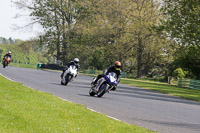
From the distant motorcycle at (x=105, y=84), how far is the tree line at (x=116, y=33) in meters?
25.6

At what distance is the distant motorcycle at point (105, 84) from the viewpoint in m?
18.9

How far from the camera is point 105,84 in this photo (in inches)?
756

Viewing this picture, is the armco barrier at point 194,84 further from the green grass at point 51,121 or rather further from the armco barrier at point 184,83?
the green grass at point 51,121

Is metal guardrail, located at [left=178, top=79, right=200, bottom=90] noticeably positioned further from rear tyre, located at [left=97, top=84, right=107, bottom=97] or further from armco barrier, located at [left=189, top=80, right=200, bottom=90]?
rear tyre, located at [left=97, top=84, right=107, bottom=97]

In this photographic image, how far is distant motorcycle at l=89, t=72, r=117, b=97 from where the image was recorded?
18.9 meters

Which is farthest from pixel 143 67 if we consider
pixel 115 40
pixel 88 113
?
pixel 88 113

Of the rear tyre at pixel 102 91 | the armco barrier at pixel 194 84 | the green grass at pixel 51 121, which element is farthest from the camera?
the armco barrier at pixel 194 84

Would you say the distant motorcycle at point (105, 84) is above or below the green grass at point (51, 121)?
above

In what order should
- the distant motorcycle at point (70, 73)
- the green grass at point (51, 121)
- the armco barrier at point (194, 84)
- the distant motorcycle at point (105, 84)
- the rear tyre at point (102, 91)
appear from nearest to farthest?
the green grass at point (51, 121) < the distant motorcycle at point (105, 84) < the rear tyre at point (102, 91) < the distant motorcycle at point (70, 73) < the armco barrier at point (194, 84)

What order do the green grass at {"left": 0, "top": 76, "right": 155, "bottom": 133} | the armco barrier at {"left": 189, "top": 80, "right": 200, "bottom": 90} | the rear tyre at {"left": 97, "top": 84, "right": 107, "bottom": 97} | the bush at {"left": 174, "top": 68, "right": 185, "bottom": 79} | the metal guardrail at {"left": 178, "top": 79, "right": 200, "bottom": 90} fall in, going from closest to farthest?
the green grass at {"left": 0, "top": 76, "right": 155, "bottom": 133}, the rear tyre at {"left": 97, "top": 84, "right": 107, "bottom": 97}, the armco barrier at {"left": 189, "top": 80, "right": 200, "bottom": 90}, the metal guardrail at {"left": 178, "top": 79, "right": 200, "bottom": 90}, the bush at {"left": 174, "top": 68, "right": 185, "bottom": 79}

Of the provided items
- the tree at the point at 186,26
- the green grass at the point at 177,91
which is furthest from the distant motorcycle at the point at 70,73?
the tree at the point at 186,26

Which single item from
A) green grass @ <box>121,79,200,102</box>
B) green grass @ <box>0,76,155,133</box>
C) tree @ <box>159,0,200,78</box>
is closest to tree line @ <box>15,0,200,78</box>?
tree @ <box>159,0,200,78</box>

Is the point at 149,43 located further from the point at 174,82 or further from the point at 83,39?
the point at 83,39

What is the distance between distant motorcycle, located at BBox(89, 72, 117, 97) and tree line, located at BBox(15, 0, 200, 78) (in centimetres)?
2560
